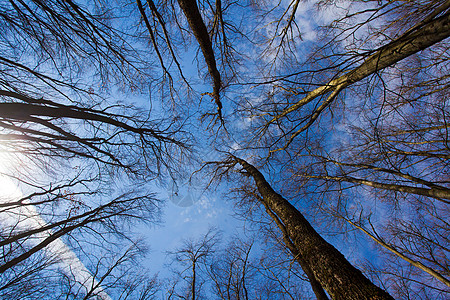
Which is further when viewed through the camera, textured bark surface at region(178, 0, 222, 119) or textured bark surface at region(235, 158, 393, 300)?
textured bark surface at region(178, 0, 222, 119)

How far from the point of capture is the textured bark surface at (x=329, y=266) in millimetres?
1544

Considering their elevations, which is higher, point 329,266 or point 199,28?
point 199,28

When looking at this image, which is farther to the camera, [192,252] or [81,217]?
[192,252]

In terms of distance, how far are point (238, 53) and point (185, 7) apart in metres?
1.75

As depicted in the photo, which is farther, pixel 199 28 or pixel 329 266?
pixel 199 28

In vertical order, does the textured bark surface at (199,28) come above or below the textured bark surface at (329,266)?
Answer: above

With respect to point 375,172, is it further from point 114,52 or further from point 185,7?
point 114,52

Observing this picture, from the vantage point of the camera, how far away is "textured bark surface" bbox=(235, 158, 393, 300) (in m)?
1.54

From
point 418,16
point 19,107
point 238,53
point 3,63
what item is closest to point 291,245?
point 418,16

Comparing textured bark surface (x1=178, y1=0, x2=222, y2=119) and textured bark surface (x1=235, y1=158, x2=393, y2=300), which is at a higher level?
textured bark surface (x1=178, y1=0, x2=222, y2=119)

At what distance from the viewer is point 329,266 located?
1.85 metres

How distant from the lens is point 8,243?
3.58 metres

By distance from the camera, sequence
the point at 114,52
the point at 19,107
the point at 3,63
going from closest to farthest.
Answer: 1. the point at 19,107
2. the point at 3,63
3. the point at 114,52

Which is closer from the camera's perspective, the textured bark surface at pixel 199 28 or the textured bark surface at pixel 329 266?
the textured bark surface at pixel 329 266
